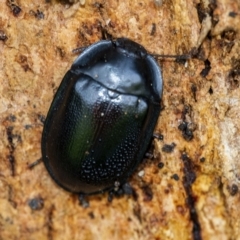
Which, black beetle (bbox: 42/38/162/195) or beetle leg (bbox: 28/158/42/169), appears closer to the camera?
black beetle (bbox: 42/38/162/195)

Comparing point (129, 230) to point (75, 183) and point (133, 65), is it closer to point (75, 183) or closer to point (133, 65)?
point (75, 183)

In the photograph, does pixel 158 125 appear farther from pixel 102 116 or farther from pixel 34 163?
Answer: pixel 34 163

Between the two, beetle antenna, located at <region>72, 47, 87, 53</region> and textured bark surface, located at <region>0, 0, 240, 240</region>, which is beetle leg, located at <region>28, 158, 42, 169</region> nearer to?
textured bark surface, located at <region>0, 0, 240, 240</region>

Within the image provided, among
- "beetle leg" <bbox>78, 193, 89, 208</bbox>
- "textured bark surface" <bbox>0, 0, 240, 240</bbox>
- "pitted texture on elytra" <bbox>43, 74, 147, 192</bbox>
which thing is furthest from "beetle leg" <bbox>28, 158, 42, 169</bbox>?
"beetle leg" <bbox>78, 193, 89, 208</bbox>

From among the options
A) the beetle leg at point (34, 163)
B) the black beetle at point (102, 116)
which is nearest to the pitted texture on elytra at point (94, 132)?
the black beetle at point (102, 116)

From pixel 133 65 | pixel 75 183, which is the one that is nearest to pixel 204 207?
pixel 75 183

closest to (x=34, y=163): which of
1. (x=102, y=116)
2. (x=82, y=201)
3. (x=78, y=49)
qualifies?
(x=82, y=201)
